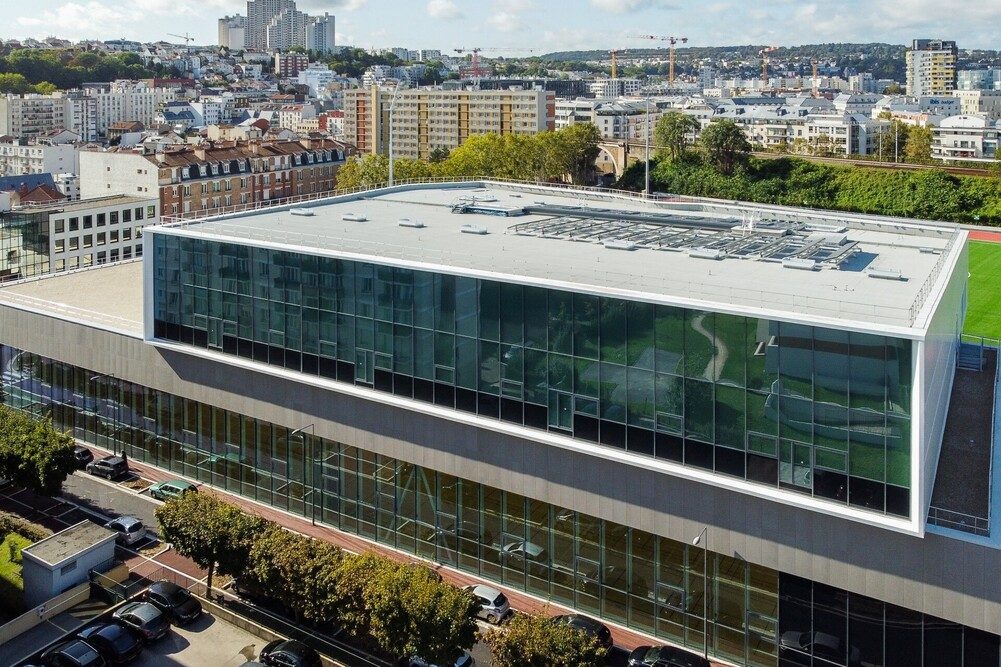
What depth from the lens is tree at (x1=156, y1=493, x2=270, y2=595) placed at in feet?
70.6

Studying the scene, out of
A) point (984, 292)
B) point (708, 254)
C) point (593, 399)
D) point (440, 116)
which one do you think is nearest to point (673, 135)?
point (440, 116)

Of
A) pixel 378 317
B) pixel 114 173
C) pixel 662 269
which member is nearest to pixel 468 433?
pixel 378 317

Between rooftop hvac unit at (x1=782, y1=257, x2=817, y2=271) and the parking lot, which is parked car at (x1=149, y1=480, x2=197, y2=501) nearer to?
the parking lot

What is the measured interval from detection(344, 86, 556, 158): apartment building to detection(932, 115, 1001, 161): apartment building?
177 feet

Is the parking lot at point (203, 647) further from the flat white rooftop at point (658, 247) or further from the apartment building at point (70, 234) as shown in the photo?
the apartment building at point (70, 234)

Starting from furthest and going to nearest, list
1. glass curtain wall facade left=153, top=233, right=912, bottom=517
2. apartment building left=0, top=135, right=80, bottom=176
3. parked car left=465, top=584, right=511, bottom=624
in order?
apartment building left=0, top=135, right=80, bottom=176, parked car left=465, top=584, right=511, bottom=624, glass curtain wall facade left=153, top=233, right=912, bottom=517

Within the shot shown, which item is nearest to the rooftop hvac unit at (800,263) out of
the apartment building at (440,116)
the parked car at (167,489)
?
the parked car at (167,489)

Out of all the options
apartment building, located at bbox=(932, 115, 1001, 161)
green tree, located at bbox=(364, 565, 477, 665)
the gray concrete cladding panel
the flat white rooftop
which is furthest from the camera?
apartment building, located at bbox=(932, 115, 1001, 161)

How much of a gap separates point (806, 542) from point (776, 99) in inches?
6626

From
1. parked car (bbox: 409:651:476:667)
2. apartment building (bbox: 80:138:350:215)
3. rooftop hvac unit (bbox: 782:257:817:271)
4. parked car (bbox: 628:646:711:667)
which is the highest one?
apartment building (bbox: 80:138:350:215)

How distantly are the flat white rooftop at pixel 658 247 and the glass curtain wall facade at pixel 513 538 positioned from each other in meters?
5.32

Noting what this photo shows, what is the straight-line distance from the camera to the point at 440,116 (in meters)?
126

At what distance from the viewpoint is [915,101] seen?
166 meters

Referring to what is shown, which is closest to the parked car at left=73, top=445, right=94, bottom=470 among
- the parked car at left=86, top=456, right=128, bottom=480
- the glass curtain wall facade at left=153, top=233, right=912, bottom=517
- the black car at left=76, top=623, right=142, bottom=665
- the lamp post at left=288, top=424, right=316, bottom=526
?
the parked car at left=86, top=456, right=128, bottom=480
